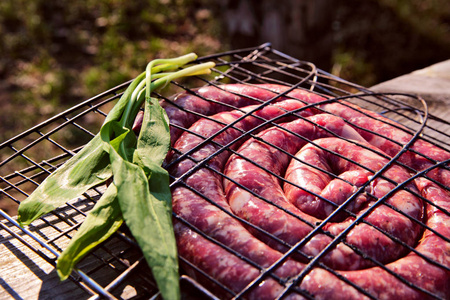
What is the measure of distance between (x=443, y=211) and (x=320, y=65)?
10.5 ft

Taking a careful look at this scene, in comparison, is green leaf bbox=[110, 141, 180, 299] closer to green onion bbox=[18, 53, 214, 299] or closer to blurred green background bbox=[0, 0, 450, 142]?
green onion bbox=[18, 53, 214, 299]

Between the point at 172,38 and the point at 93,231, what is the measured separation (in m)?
5.31

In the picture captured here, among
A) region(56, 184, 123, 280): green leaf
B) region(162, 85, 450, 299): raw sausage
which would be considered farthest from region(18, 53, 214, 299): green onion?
region(162, 85, 450, 299): raw sausage

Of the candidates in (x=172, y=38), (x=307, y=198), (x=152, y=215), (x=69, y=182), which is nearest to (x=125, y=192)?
(x=152, y=215)

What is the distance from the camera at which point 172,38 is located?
→ 654 centimetres

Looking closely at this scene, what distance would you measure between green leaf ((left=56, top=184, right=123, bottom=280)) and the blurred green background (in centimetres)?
326

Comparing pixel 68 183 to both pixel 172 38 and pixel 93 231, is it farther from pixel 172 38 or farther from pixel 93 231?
pixel 172 38

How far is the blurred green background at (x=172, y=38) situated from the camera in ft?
14.9

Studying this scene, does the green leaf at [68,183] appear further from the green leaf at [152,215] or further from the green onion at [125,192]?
the green leaf at [152,215]

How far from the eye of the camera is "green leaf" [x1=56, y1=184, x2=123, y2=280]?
1533 millimetres

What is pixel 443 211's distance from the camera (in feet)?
5.77

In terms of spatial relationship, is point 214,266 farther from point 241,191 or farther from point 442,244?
point 442,244

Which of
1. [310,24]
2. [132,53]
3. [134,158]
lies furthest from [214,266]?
[132,53]

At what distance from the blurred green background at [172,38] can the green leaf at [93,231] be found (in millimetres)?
3265
